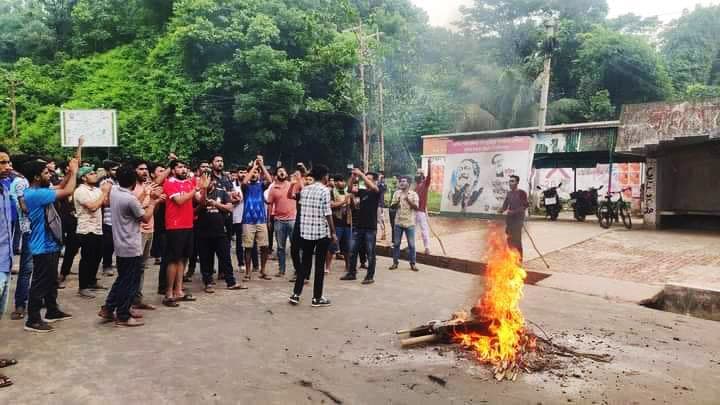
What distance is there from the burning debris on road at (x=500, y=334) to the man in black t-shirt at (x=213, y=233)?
10.5 ft

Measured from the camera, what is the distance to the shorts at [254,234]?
8.09 metres

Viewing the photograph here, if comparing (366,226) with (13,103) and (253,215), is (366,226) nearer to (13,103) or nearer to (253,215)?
(253,215)

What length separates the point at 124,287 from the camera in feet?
18.2

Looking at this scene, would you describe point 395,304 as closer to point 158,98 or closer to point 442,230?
point 442,230

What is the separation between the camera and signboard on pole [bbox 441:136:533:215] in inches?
464

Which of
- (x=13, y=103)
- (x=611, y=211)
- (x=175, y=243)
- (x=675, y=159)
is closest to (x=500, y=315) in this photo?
(x=175, y=243)

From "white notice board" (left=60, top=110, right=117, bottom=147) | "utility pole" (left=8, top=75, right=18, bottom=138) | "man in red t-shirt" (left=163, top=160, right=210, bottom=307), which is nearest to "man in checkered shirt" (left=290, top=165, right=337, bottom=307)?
"man in red t-shirt" (left=163, top=160, right=210, bottom=307)

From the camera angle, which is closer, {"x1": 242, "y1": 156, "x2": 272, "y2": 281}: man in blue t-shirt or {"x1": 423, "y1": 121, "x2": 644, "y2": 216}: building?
{"x1": 242, "y1": 156, "x2": 272, "y2": 281}: man in blue t-shirt

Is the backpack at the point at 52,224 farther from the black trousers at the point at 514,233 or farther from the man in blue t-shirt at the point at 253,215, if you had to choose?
the black trousers at the point at 514,233

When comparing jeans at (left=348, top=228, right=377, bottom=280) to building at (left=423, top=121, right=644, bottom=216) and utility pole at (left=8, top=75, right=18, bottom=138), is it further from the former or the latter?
utility pole at (left=8, top=75, right=18, bottom=138)

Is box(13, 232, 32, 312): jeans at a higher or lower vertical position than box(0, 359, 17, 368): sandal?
higher

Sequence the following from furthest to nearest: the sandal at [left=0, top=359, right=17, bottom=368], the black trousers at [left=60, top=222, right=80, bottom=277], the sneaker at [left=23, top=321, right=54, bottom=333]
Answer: the black trousers at [left=60, top=222, right=80, bottom=277] → the sneaker at [left=23, top=321, right=54, bottom=333] → the sandal at [left=0, top=359, right=17, bottom=368]

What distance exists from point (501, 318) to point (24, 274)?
5.20 m

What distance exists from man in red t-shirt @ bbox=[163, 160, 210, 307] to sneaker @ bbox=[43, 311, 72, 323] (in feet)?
3.70
